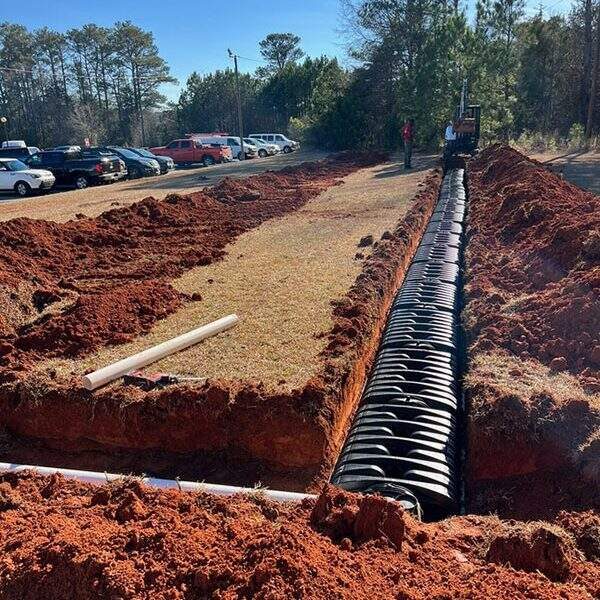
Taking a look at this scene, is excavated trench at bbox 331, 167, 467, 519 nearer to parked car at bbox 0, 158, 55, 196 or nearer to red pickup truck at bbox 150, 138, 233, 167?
parked car at bbox 0, 158, 55, 196

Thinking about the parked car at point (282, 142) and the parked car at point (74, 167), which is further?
the parked car at point (282, 142)

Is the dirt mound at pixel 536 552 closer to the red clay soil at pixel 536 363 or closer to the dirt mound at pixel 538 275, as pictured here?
the red clay soil at pixel 536 363

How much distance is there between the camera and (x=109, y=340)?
624 centimetres

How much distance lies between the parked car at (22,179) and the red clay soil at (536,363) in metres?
17.3

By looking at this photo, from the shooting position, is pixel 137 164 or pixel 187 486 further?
pixel 137 164

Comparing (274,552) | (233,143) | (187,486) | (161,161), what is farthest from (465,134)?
(233,143)

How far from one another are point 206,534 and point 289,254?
7.28 m

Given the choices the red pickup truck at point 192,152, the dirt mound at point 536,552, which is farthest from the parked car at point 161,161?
the dirt mound at point 536,552

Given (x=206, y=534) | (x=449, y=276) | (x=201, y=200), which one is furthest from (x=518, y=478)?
(x=201, y=200)

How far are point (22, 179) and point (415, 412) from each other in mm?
19988

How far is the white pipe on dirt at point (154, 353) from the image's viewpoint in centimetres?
517

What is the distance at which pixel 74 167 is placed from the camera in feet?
71.6

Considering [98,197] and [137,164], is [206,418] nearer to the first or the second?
[98,197]

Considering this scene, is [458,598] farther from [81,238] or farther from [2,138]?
[2,138]
